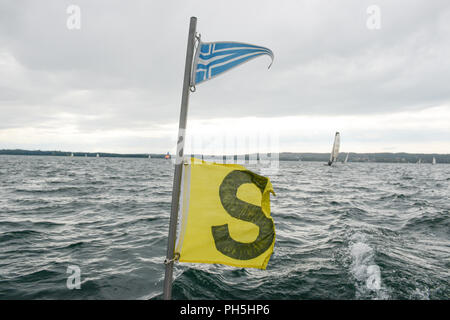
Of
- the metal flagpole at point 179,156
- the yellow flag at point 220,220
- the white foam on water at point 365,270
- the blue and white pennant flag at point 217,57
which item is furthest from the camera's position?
the white foam on water at point 365,270

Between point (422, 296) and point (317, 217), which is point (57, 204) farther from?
point (422, 296)

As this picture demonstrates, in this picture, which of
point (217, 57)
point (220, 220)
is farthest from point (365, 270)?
point (217, 57)

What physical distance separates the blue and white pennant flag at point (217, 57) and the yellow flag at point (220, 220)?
50.8 inches

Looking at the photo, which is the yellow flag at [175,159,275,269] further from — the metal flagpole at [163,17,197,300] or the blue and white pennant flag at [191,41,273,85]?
the blue and white pennant flag at [191,41,273,85]

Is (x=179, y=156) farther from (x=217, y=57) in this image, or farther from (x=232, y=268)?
(x=232, y=268)

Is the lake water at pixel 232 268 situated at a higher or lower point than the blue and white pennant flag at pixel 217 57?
lower

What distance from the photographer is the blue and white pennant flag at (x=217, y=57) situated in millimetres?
3434

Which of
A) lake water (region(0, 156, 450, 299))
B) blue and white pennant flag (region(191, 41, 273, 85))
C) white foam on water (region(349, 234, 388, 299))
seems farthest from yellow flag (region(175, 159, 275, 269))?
white foam on water (region(349, 234, 388, 299))

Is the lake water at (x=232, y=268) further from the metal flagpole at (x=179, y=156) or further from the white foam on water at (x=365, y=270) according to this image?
the metal flagpole at (x=179, y=156)

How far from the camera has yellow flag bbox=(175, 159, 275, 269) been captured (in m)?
3.65

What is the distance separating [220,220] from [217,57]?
238 cm

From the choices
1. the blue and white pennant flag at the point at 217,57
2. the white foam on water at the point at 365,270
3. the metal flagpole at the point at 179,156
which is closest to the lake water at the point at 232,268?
the white foam on water at the point at 365,270

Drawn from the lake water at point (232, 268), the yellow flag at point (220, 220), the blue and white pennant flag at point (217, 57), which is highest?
the blue and white pennant flag at point (217, 57)
